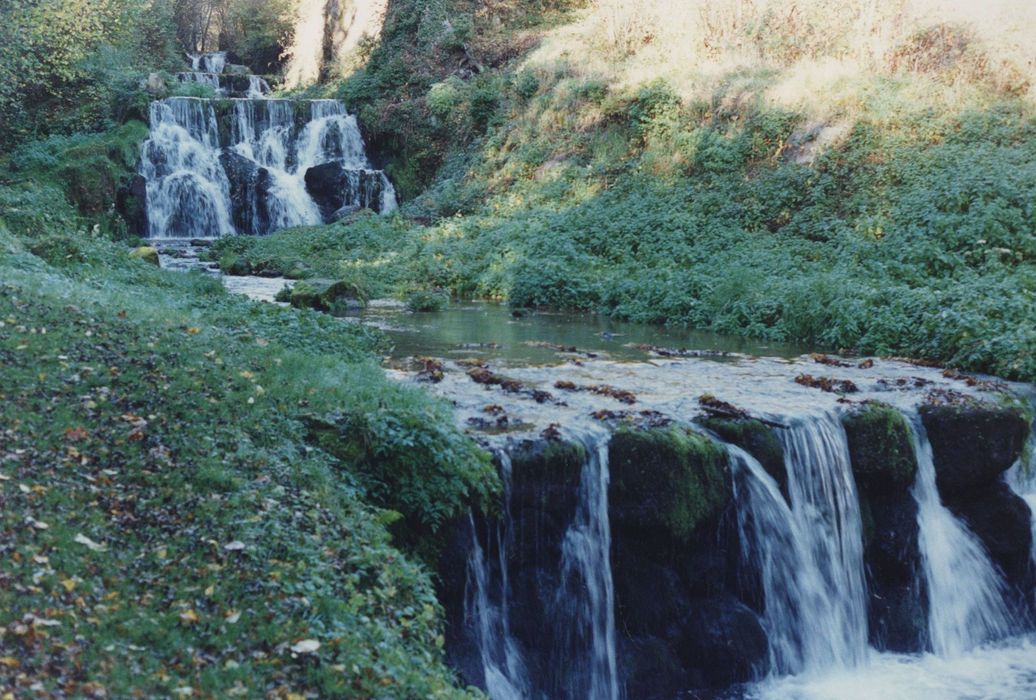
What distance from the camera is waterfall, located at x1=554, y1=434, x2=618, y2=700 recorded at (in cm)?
727

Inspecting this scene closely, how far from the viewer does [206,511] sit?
223 inches

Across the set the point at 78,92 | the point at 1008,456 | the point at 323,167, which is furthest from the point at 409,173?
the point at 1008,456

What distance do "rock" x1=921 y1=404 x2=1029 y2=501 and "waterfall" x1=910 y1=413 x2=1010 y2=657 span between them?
132 mm

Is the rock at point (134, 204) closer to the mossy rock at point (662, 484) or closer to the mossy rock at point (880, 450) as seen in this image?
the mossy rock at point (662, 484)

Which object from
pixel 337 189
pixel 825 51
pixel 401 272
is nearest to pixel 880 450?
pixel 401 272

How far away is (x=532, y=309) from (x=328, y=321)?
6.36m

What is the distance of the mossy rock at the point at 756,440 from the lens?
8.44m

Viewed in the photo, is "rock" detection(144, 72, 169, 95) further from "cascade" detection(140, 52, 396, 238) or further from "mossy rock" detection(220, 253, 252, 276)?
"mossy rock" detection(220, 253, 252, 276)

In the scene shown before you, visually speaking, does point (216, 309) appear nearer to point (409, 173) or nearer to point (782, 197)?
point (782, 197)

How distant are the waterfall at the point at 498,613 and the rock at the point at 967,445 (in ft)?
15.5

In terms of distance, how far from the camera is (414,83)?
3114 cm

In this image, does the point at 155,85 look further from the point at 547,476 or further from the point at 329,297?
the point at 547,476

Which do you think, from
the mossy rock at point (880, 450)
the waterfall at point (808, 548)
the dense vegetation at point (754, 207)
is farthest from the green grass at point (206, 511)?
the dense vegetation at point (754, 207)

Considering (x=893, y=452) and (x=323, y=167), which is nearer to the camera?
(x=893, y=452)
